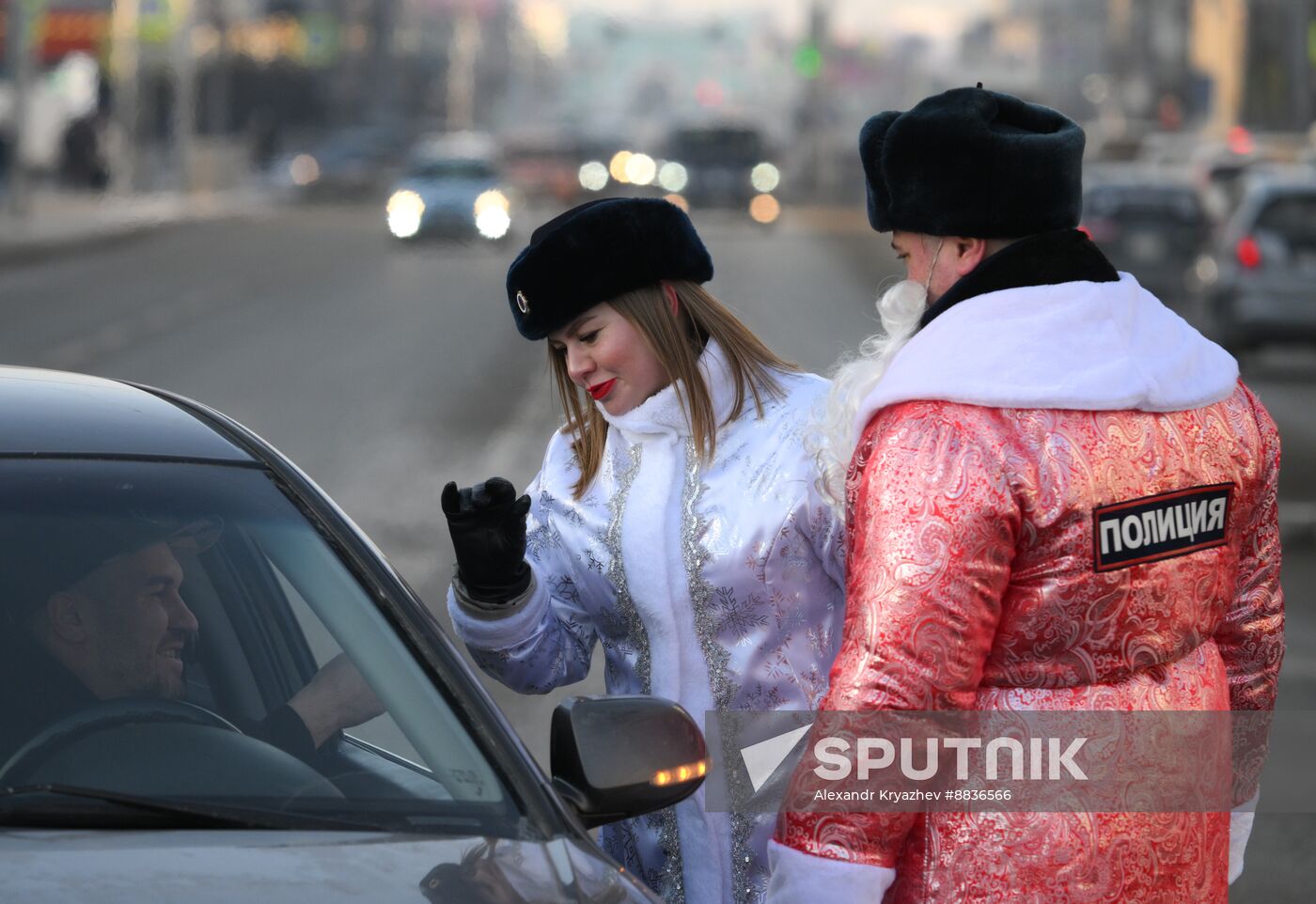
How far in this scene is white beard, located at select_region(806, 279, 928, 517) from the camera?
108 inches

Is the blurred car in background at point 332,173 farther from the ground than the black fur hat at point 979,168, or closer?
closer

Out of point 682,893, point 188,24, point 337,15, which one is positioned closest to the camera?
point 682,893

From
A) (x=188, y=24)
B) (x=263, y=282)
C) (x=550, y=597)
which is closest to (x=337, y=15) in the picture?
(x=188, y=24)

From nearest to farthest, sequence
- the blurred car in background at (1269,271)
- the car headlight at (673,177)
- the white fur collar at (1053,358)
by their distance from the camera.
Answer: the white fur collar at (1053,358) → the blurred car in background at (1269,271) → the car headlight at (673,177)

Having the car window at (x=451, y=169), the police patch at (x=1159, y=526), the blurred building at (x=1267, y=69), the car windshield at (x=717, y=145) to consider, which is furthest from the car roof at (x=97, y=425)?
the blurred building at (x=1267, y=69)

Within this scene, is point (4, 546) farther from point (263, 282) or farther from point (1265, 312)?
point (263, 282)

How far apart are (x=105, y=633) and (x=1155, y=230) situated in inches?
854

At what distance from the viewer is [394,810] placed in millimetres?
2646

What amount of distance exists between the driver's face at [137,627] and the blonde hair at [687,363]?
2.14ft

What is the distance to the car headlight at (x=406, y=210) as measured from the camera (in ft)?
110

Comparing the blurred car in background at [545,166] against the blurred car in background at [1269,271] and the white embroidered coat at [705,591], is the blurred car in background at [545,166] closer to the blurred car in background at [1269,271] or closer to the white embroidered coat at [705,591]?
the blurred car in background at [1269,271]

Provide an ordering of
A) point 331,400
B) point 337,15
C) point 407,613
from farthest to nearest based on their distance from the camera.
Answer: point 337,15, point 331,400, point 407,613

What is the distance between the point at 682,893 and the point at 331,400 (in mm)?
12182

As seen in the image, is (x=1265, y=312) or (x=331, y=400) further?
(x=1265, y=312)
